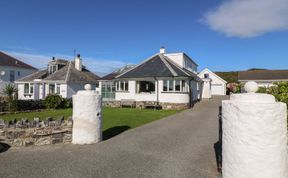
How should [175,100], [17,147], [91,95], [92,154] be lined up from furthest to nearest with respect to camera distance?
[175,100] → [91,95] → [17,147] → [92,154]

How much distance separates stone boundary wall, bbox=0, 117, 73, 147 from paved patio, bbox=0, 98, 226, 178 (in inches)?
14.4

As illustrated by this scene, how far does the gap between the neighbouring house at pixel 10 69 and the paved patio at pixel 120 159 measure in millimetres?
34526

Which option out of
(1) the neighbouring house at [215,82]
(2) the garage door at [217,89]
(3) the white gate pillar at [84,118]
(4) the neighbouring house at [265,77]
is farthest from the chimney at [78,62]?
(3) the white gate pillar at [84,118]

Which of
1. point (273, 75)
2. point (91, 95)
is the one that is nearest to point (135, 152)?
point (91, 95)

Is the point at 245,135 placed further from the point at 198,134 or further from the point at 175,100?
the point at 175,100

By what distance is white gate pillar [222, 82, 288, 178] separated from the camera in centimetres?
385

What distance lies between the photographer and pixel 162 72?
79.4 feet

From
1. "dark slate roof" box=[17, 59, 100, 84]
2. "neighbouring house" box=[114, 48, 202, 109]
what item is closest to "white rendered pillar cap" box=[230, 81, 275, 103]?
"neighbouring house" box=[114, 48, 202, 109]

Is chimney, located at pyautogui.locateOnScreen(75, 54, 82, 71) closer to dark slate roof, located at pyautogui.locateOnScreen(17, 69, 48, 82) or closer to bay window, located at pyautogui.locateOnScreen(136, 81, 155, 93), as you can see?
dark slate roof, located at pyautogui.locateOnScreen(17, 69, 48, 82)

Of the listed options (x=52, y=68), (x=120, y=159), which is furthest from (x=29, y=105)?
(x=120, y=159)

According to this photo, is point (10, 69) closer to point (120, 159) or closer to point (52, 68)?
point (52, 68)

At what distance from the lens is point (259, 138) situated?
3.87m

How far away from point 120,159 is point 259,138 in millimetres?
4170

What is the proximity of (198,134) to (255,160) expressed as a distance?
6774mm
